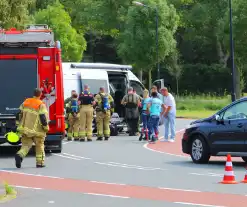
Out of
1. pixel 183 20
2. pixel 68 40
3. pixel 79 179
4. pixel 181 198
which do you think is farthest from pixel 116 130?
pixel 183 20

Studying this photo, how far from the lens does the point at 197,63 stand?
8750 centimetres

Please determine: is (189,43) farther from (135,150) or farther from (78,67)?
(135,150)

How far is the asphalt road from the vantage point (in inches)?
497

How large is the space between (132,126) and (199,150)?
11.9 metres

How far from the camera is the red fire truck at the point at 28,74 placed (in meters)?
21.4

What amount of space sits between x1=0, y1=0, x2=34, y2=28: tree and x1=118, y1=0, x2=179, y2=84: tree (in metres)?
42.7

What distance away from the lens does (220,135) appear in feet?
61.4

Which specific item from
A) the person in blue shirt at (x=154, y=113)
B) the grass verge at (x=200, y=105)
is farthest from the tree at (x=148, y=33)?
the person in blue shirt at (x=154, y=113)

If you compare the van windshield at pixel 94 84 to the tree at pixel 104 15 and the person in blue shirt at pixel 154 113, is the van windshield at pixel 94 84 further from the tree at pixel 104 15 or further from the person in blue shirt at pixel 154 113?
the tree at pixel 104 15

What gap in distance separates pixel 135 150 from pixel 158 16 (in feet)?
132

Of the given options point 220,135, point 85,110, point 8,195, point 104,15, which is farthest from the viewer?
point 104,15

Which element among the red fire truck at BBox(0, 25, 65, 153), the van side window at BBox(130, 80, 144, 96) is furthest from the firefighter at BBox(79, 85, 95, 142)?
the red fire truck at BBox(0, 25, 65, 153)

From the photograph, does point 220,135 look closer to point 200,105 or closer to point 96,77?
point 96,77

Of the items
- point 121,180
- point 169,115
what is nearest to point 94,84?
point 169,115
